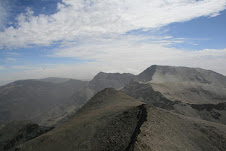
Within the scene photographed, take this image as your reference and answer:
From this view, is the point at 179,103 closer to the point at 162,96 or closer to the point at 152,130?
the point at 162,96

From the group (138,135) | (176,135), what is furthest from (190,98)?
(138,135)

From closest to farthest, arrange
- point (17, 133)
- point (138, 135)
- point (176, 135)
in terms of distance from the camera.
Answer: point (138, 135) < point (176, 135) < point (17, 133)

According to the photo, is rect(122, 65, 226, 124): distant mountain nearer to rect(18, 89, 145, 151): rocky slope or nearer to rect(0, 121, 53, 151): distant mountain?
rect(18, 89, 145, 151): rocky slope

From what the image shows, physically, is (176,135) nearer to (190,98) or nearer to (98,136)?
(98,136)

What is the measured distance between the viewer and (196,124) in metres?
34.9

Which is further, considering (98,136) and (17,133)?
(17,133)

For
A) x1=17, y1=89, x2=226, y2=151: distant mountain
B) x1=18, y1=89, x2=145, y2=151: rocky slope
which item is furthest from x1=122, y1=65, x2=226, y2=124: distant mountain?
x1=18, y1=89, x2=145, y2=151: rocky slope

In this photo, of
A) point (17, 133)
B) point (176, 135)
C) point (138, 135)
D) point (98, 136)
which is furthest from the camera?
point (17, 133)

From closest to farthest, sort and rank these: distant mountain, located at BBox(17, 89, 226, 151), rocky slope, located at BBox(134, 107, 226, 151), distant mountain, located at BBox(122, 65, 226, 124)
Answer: rocky slope, located at BBox(134, 107, 226, 151)
distant mountain, located at BBox(17, 89, 226, 151)
distant mountain, located at BBox(122, 65, 226, 124)

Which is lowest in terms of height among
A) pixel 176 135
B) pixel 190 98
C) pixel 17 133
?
pixel 190 98

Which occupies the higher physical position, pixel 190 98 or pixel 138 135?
pixel 138 135

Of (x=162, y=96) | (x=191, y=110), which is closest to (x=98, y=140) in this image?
(x=191, y=110)

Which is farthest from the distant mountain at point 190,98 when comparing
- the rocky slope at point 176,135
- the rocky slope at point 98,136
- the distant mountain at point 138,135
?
the rocky slope at point 98,136

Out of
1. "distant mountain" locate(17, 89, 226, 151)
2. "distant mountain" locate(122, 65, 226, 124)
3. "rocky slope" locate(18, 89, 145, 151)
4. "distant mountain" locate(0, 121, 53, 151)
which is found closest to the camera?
"distant mountain" locate(17, 89, 226, 151)
